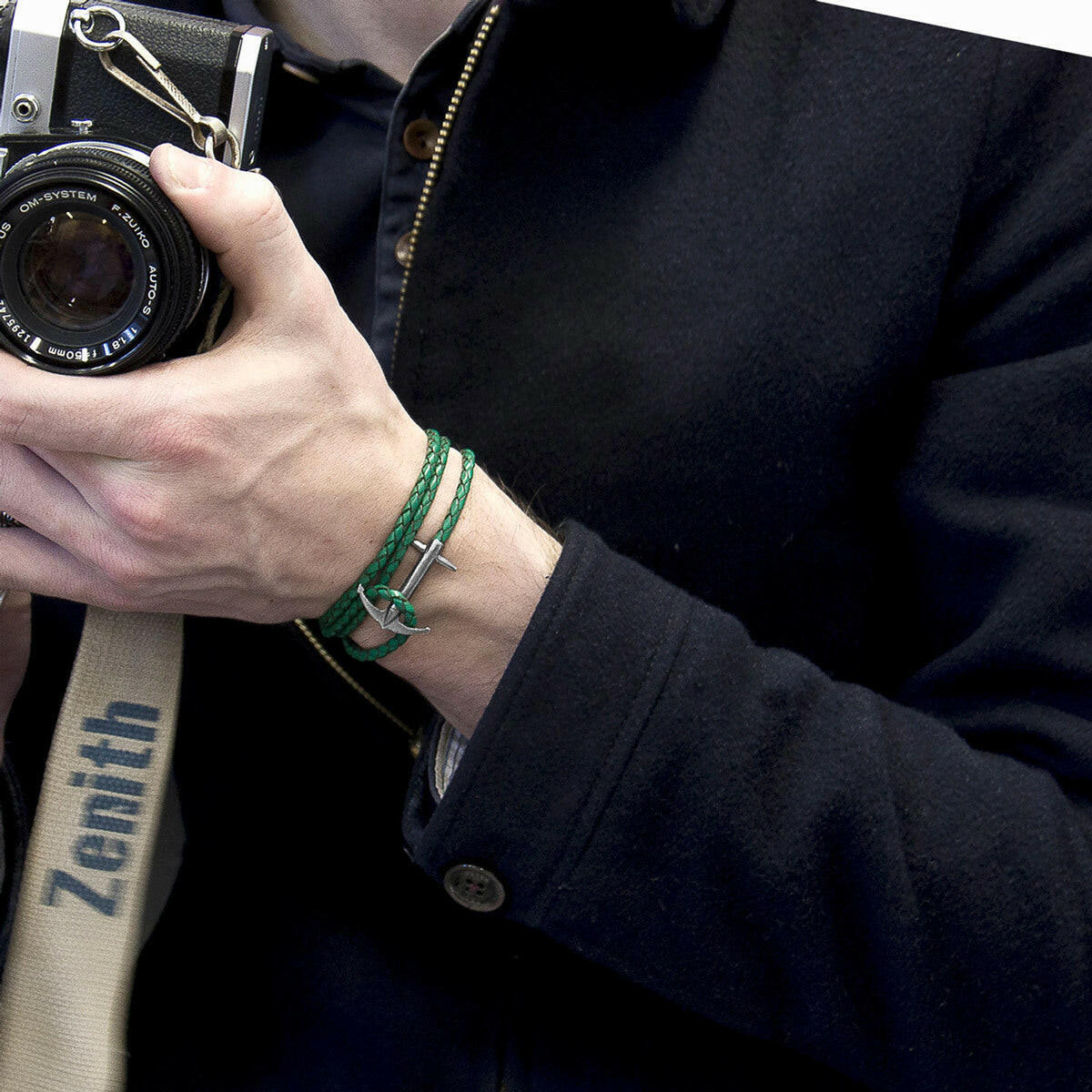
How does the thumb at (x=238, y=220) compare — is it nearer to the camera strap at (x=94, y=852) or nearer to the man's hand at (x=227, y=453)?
the man's hand at (x=227, y=453)

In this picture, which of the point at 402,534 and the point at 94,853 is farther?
the point at 94,853

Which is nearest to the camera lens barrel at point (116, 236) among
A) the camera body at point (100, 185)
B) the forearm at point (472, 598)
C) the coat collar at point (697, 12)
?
the camera body at point (100, 185)

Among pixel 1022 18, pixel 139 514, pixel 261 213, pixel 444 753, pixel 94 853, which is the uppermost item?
pixel 1022 18

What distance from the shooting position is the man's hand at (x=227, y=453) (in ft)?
1.32

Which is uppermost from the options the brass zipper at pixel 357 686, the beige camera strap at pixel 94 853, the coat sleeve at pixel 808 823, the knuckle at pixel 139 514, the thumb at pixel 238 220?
the thumb at pixel 238 220

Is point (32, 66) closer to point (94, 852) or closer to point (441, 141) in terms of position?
point (441, 141)

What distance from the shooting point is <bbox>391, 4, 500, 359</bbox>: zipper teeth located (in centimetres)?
52

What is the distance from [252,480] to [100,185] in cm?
11

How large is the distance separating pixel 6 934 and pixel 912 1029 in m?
0.40

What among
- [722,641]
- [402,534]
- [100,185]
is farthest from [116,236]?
[722,641]

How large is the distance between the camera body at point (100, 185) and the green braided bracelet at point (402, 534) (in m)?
0.10

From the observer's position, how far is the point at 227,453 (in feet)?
1.37

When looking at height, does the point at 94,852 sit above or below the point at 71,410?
below

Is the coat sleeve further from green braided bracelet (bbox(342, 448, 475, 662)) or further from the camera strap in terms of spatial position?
the camera strap
